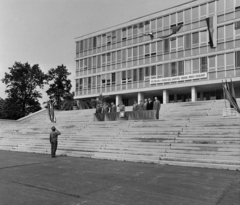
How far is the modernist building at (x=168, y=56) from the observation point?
29359mm

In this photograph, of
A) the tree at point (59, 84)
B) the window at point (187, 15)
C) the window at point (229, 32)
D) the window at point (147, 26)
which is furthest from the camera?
the tree at point (59, 84)

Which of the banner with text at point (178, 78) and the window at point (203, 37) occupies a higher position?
the window at point (203, 37)

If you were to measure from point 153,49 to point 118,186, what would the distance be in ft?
100

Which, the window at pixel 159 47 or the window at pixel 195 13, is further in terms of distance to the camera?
the window at pixel 159 47

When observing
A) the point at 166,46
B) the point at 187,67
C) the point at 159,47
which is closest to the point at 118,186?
the point at 187,67

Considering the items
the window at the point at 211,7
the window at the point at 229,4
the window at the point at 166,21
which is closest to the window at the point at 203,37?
the window at the point at 211,7

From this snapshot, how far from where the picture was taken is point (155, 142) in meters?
12.2

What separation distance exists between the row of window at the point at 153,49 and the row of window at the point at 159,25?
1.22 metres

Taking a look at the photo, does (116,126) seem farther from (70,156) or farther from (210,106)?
(210,106)

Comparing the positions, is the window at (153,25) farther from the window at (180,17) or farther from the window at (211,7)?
the window at (211,7)

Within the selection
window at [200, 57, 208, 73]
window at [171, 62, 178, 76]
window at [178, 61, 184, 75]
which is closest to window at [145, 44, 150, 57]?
window at [171, 62, 178, 76]

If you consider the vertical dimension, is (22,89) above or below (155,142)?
above

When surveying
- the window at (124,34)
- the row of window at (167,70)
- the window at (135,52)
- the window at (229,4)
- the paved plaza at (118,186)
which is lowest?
the paved plaza at (118,186)

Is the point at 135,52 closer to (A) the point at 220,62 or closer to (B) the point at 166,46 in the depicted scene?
(B) the point at 166,46
